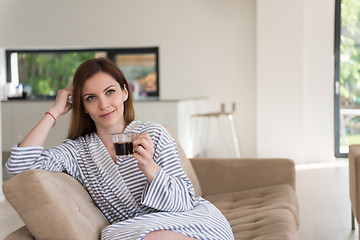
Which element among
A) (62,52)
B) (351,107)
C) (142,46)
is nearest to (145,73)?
(142,46)

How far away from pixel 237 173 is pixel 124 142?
64.3 inches

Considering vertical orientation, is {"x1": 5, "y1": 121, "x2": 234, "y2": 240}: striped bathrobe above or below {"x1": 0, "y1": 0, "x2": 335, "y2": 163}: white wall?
below

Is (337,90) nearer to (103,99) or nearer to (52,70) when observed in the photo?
(52,70)

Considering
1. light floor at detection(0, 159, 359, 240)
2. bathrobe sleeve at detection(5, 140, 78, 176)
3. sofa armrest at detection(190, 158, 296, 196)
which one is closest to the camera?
bathrobe sleeve at detection(5, 140, 78, 176)

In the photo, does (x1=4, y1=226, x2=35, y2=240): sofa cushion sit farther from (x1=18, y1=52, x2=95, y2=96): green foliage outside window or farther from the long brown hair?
(x1=18, y1=52, x2=95, y2=96): green foliage outside window

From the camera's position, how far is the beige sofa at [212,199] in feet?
5.57

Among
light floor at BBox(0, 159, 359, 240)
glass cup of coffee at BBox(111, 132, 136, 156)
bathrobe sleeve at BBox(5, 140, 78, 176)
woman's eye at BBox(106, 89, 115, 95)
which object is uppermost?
woman's eye at BBox(106, 89, 115, 95)

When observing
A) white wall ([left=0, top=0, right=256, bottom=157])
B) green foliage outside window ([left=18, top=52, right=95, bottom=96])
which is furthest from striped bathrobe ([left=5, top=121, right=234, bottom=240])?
green foliage outside window ([left=18, top=52, right=95, bottom=96])

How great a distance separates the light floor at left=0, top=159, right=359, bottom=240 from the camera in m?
3.86

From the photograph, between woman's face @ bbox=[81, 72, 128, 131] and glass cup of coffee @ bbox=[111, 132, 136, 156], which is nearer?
→ glass cup of coffee @ bbox=[111, 132, 136, 156]

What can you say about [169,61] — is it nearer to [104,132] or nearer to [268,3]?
[268,3]

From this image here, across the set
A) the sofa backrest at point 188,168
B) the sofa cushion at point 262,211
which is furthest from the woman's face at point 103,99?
the sofa backrest at point 188,168

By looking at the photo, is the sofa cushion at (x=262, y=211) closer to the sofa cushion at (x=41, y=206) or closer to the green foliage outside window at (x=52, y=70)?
the sofa cushion at (x=41, y=206)

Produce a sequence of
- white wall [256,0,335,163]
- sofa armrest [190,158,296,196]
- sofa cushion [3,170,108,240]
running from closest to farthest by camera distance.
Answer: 1. sofa cushion [3,170,108,240]
2. sofa armrest [190,158,296,196]
3. white wall [256,0,335,163]
